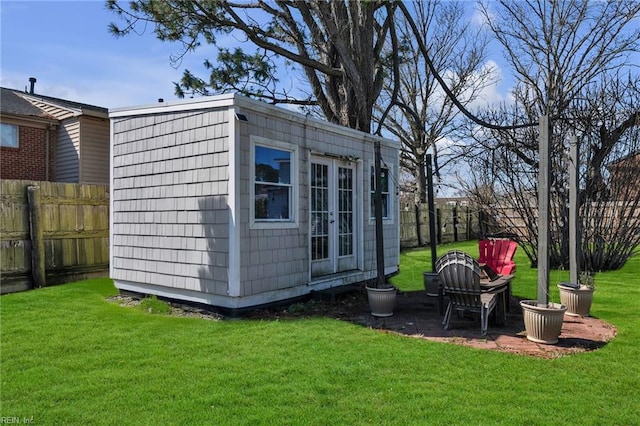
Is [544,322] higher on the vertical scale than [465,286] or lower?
lower

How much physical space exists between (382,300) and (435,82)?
59.1 feet

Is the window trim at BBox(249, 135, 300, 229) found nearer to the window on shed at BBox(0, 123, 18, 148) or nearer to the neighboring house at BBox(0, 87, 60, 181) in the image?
the neighboring house at BBox(0, 87, 60, 181)

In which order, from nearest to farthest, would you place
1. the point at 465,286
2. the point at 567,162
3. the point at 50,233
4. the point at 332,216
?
the point at 465,286 < the point at 332,216 < the point at 50,233 < the point at 567,162

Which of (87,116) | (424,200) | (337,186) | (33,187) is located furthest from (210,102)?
(424,200)

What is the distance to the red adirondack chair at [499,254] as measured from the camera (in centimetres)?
706

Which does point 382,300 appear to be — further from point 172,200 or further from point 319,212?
point 172,200

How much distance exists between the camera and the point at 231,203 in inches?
218

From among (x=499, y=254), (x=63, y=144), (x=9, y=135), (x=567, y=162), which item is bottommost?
(x=499, y=254)

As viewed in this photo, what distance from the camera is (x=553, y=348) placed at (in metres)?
4.43

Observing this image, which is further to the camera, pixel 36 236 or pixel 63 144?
pixel 63 144

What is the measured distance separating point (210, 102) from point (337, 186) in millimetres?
2651

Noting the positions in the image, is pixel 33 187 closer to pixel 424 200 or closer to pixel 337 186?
pixel 337 186

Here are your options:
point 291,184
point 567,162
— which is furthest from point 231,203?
point 567,162

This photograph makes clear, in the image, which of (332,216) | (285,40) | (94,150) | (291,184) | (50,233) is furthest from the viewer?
(94,150)
